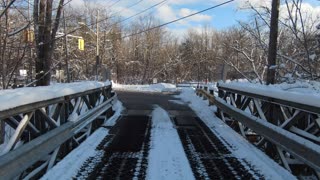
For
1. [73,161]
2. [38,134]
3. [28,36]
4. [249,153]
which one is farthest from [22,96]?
[28,36]

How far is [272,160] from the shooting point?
7430 millimetres

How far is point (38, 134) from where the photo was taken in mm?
6750

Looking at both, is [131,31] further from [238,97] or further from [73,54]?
[238,97]

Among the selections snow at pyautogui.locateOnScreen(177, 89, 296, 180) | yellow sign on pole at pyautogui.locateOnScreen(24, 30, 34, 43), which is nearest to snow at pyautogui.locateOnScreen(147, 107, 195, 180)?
snow at pyautogui.locateOnScreen(177, 89, 296, 180)

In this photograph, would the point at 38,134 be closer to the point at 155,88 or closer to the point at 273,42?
the point at 273,42

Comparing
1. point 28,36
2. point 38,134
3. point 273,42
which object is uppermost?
point 28,36

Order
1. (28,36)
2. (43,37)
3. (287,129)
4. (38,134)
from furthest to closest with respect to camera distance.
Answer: (43,37) < (28,36) < (287,129) < (38,134)

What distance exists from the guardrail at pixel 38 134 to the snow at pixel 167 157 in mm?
1455

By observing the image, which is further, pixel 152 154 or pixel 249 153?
pixel 249 153

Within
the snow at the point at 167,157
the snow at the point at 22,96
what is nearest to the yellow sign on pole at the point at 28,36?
the snow at the point at 167,157

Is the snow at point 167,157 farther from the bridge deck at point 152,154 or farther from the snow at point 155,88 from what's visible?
the snow at point 155,88

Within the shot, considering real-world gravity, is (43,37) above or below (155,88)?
above

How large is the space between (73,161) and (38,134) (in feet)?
2.60

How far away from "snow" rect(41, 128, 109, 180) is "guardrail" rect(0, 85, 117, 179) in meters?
0.26
